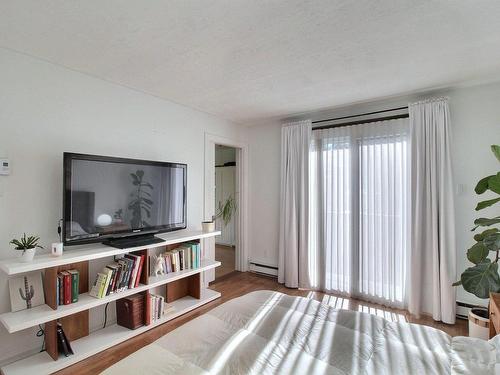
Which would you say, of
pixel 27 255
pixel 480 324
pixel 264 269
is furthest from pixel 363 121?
pixel 27 255

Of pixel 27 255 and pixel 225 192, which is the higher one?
pixel 225 192

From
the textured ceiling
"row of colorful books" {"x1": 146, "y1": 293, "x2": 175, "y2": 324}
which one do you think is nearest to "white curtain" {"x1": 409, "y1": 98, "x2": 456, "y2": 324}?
the textured ceiling

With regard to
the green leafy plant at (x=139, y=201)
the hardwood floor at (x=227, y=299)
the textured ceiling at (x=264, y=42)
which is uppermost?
the textured ceiling at (x=264, y=42)

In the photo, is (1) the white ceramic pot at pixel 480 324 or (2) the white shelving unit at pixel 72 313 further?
(1) the white ceramic pot at pixel 480 324

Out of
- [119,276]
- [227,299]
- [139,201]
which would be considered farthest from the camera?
[227,299]

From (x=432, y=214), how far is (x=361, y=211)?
78 cm

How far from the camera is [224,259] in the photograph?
519cm

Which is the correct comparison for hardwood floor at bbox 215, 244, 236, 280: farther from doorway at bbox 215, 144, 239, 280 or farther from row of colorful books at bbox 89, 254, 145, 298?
row of colorful books at bbox 89, 254, 145, 298

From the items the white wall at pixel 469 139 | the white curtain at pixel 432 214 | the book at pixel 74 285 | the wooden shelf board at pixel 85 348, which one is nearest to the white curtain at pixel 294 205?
the white wall at pixel 469 139

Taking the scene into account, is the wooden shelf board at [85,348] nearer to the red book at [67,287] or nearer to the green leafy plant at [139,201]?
the red book at [67,287]

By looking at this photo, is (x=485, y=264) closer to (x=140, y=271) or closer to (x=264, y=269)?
(x=264, y=269)

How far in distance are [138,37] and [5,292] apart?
2.21 metres

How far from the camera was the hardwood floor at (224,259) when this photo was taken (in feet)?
14.3

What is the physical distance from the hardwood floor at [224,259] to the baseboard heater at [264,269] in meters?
0.38
